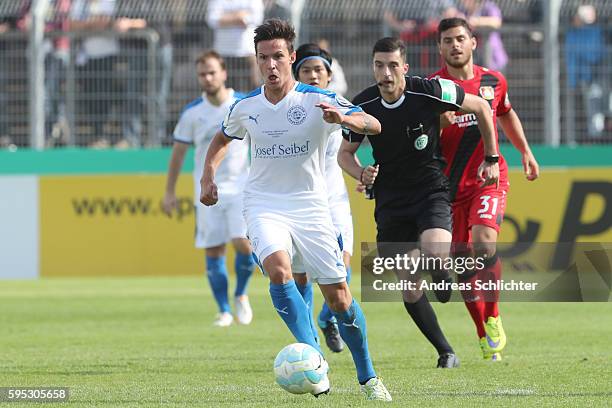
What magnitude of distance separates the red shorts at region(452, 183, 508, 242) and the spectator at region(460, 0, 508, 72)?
829 cm

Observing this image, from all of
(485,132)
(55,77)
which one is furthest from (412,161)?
(55,77)

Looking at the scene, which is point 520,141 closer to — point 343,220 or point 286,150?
point 343,220

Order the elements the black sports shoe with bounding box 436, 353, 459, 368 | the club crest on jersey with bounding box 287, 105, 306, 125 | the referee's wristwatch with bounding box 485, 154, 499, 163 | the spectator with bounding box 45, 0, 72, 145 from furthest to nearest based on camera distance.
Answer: the spectator with bounding box 45, 0, 72, 145, the black sports shoe with bounding box 436, 353, 459, 368, the referee's wristwatch with bounding box 485, 154, 499, 163, the club crest on jersey with bounding box 287, 105, 306, 125

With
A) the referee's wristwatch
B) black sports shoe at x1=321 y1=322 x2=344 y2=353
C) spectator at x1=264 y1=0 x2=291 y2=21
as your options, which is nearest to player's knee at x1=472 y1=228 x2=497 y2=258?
the referee's wristwatch

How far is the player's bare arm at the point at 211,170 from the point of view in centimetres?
773

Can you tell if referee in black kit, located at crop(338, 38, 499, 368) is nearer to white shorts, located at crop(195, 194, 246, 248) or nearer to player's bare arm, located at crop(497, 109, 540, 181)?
player's bare arm, located at crop(497, 109, 540, 181)

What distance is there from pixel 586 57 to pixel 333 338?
908cm

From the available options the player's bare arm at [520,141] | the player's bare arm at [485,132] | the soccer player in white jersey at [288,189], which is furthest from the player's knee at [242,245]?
the soccer player in white jersey at [288,189]

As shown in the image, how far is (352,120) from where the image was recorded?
23.2 feet

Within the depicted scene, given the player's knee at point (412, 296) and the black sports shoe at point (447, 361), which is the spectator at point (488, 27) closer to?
the player's knee at point (412, 296)

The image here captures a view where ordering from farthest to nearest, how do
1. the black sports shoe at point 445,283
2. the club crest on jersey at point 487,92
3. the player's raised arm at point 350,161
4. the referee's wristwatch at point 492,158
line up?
the club crest on jersey at point 487,92 < the black sports shoe at point 445,283 < the referee's wristwatch at point 492,158 < the player's raised arm at point 350,161

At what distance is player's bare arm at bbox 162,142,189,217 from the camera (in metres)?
12.8

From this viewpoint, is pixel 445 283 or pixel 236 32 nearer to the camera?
pixel 445 283

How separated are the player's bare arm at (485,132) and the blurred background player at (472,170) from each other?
2.36 ft
